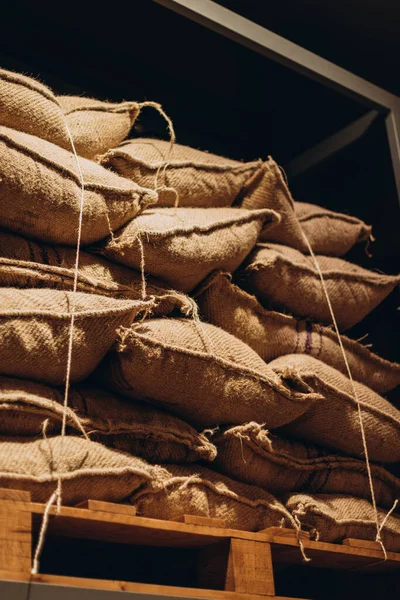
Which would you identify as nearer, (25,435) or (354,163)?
(25,435)

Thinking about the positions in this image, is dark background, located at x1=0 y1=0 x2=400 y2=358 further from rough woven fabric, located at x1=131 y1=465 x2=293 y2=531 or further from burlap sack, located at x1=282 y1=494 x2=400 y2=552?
rough woven fabric, located at x1=131 y1=465 x2=293 y2=531

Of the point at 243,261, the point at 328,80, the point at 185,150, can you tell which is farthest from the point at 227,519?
the point at 328,80

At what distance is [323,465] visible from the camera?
1411 millimetres

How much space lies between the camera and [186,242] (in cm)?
128

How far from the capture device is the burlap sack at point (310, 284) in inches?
57.8

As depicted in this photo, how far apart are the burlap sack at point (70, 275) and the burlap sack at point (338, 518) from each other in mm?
419

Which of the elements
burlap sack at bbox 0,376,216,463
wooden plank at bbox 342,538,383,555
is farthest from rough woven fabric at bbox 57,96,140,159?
wooden plank at bbox 342,538,383,555

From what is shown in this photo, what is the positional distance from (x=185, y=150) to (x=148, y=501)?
0.73 m

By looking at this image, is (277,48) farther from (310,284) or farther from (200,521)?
(200,521)

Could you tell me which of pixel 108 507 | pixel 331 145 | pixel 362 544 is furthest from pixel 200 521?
pixel 331 145

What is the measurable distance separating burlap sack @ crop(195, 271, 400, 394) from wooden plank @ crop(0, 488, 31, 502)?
57 centimetres

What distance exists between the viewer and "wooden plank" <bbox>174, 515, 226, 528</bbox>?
109 cm

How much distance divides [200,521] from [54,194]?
0.56 metres

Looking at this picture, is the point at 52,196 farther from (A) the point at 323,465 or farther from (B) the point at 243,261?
(A) the point at 323,465
